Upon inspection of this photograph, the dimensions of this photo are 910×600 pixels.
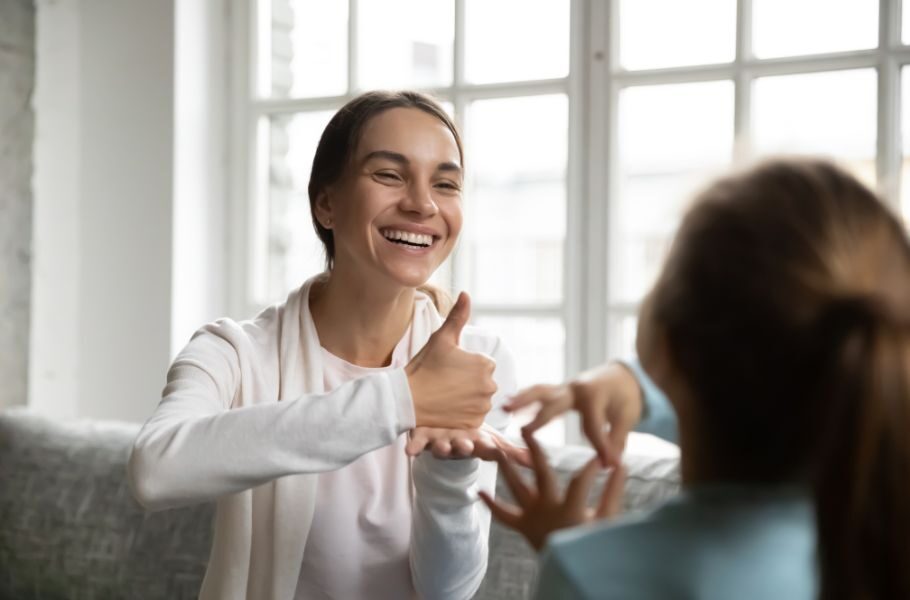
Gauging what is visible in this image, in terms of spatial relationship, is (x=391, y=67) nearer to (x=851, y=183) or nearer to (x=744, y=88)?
(x=744, y=88)

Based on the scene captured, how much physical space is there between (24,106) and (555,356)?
5.40ft

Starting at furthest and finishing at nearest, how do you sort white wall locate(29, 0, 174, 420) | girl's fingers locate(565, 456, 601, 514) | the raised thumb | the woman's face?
white wall locate(29, 0, 174, 420), the woman's face, the raised thumb, girl's fingers locate(565, 456, 601, 514)

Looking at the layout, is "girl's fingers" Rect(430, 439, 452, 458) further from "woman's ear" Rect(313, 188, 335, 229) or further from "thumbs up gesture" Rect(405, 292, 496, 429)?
"woman's ear" Rect(313, 188, 335, 229)

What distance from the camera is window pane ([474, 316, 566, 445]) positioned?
283 centimetres

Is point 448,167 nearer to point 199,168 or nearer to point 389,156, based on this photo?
point 389,156

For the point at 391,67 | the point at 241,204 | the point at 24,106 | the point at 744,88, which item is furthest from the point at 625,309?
the point at 24,106

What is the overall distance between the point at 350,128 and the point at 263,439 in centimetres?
63

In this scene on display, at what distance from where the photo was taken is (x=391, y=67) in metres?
3.07

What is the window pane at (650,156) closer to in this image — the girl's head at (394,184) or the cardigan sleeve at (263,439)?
the girl's head at (394,184)

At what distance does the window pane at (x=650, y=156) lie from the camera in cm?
267

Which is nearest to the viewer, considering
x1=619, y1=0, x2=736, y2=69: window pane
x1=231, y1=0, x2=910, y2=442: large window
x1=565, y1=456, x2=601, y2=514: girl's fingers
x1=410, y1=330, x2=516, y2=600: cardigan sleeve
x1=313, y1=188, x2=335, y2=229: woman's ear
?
x1=565, y1=456, x2=601, y2=514: girl's fingers

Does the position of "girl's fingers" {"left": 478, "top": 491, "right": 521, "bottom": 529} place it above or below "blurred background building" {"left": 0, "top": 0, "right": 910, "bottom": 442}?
below

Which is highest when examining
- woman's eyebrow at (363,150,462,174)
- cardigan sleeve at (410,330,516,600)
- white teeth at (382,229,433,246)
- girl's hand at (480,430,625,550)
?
woman's eyebrow at (363,150,462,174)

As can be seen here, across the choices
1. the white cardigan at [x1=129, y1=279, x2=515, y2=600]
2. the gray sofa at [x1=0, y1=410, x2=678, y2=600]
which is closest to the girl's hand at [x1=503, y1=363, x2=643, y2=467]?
the white cardigan at [x1=129, y1=279, x2=515, y2=600]
